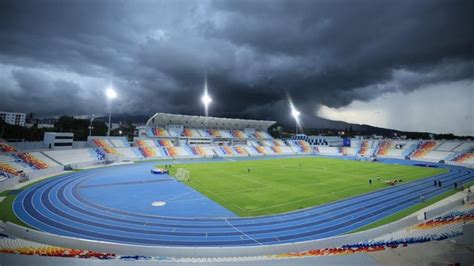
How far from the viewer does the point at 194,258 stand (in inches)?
379

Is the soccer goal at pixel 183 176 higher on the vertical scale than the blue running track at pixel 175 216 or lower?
higher

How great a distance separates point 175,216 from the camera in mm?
16828

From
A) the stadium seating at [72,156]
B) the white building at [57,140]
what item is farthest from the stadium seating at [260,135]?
the white building at [57,140]

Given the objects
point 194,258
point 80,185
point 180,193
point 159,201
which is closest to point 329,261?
point 194,258

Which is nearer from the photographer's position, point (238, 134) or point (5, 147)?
point (5, 147)

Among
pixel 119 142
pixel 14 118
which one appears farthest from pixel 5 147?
pixel 14 118

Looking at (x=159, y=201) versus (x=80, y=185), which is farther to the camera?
(x=80, y=185)

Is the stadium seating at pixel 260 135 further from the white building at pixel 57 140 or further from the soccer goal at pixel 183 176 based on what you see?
the white building at pixel 57 140

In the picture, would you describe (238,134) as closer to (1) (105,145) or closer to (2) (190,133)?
(2) (190,133)

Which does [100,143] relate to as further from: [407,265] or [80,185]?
[407,265]

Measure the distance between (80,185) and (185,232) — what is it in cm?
1856

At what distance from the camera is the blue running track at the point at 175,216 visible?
13625mm

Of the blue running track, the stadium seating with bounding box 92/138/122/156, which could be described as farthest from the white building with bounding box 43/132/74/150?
the blue running track

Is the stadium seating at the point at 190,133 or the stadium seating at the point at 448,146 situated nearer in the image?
the stadium seating at the point at 448,146
